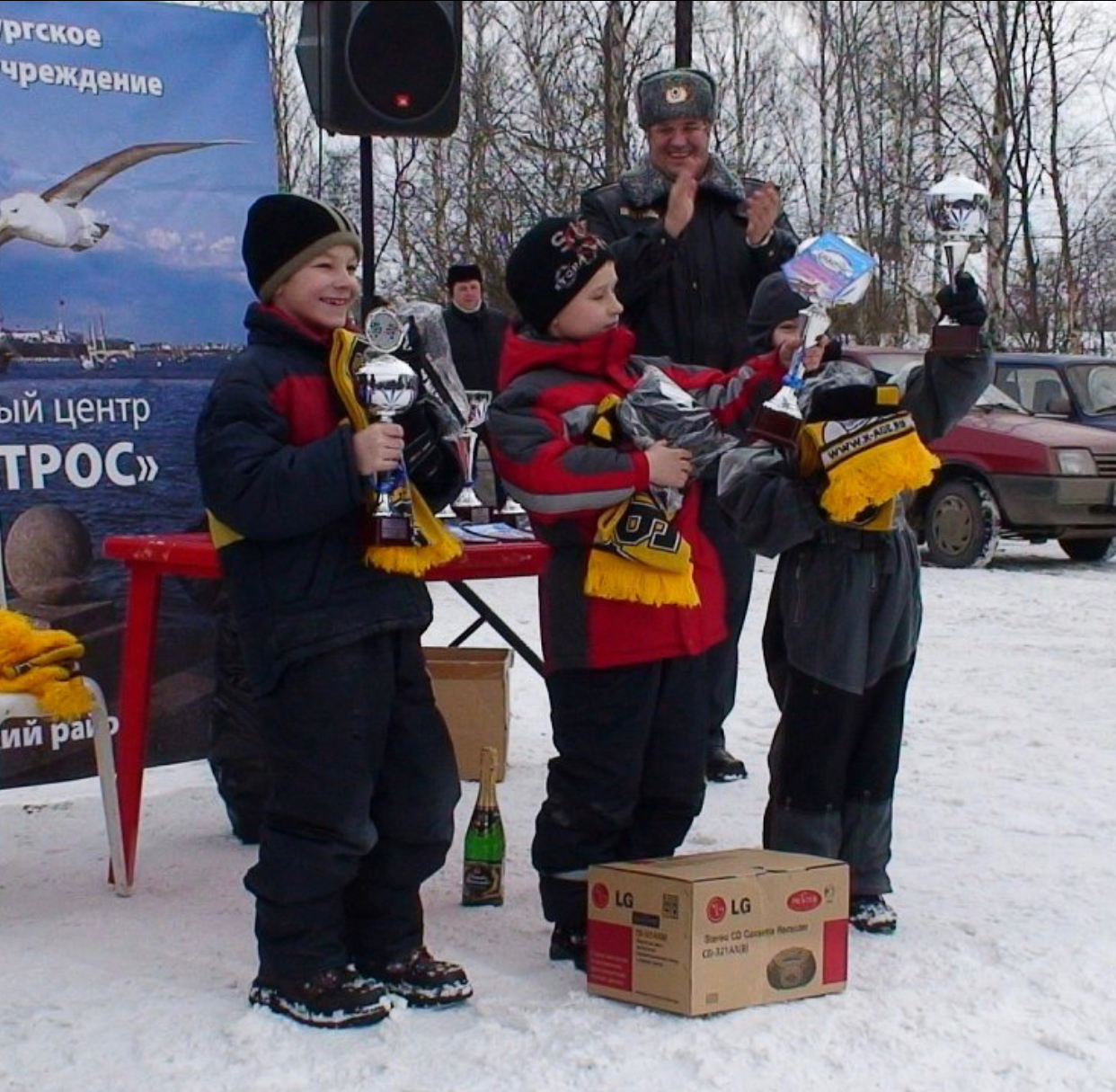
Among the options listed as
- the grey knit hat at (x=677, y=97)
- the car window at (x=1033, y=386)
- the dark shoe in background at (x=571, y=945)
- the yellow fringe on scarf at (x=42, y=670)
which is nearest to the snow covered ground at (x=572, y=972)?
the dark shoe in background at (x=571, y=945)

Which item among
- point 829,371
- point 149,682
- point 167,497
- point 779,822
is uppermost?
point 829,371

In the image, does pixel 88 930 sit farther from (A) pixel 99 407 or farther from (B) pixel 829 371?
(B) pixel 829 371

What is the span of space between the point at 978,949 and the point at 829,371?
4.42ft

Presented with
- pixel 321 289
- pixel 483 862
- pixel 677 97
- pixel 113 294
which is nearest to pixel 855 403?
pixel 321 289

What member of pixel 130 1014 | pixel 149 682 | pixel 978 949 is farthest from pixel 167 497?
pixel 978 949

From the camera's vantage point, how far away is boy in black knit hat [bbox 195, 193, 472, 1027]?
10.1 feet

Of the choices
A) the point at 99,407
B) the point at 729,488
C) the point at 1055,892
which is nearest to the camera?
the point at 729,488

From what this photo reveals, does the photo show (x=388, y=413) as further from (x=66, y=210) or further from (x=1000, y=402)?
(x=1000, y=402)

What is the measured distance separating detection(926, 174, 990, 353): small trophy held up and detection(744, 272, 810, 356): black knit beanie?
0.33 meters

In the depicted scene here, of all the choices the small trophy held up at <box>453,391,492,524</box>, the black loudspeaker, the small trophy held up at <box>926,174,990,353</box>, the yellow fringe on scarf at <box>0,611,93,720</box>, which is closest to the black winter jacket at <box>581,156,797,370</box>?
the small trophy held up at <box>453,391,492,524</box>

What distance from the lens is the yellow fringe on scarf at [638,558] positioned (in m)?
3.35

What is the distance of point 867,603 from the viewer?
3.61 metres

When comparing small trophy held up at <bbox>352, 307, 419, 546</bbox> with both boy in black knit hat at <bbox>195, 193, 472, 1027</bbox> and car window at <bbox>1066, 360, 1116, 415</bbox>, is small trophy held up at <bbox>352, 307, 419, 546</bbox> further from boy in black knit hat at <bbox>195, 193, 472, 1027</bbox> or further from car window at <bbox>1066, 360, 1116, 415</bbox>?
car window at <bbox>1066, 360, 1116, 415</bbox>

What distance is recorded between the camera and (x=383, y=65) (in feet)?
15.3
